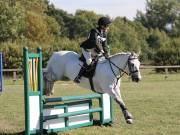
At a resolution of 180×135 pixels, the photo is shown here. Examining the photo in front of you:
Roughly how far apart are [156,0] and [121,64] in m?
89.9

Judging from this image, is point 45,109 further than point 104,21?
No

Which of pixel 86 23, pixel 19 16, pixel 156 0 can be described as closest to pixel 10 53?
pixel 19 16

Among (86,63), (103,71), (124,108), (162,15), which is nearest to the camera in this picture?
(124,108)

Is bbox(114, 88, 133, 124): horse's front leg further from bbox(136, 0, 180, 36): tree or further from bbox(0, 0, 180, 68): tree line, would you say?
bbox(136, 0, 180, 36): tree

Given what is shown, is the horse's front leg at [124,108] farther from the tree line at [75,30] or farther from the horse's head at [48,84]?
the tree line at [75,30]

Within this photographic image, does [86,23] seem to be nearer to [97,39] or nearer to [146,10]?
[146,10]

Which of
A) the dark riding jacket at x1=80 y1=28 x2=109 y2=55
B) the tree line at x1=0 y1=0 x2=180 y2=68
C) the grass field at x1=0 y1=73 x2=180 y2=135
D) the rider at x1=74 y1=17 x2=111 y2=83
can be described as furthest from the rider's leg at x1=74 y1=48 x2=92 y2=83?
the tree line at x1=0 y1=0 x2=180 y2=68

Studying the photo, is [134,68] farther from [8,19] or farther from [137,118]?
[8,19]

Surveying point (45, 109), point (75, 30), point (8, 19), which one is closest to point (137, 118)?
point (45, 109)

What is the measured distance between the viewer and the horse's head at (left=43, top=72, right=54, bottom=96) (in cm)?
1078

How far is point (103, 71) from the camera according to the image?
33.8ft

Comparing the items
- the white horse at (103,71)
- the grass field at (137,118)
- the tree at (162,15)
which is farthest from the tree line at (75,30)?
the white horse at (103,71)

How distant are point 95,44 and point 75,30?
73509mm

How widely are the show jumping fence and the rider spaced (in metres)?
0.68
